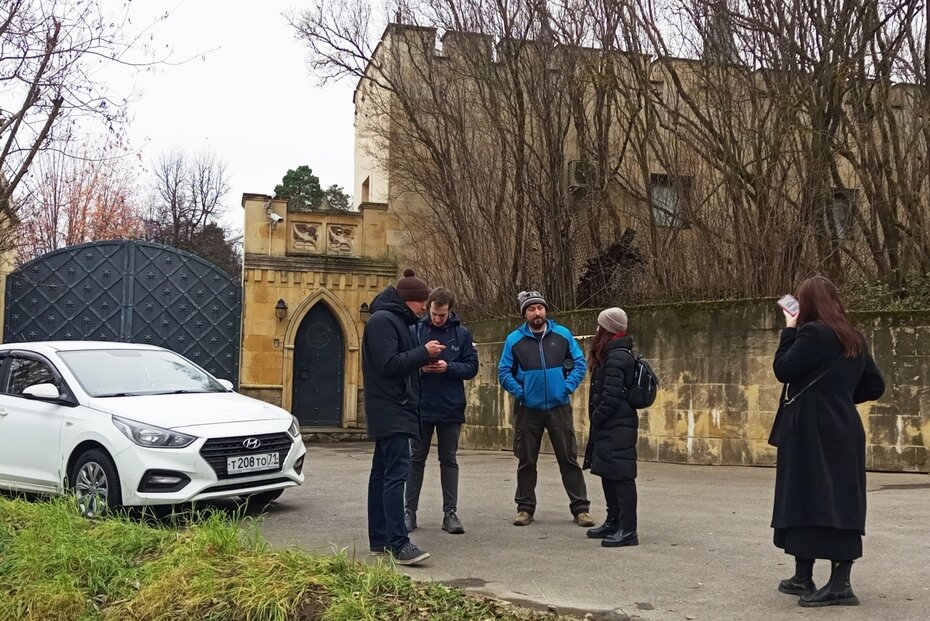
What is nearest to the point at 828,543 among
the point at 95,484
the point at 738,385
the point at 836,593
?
the point at 836,593

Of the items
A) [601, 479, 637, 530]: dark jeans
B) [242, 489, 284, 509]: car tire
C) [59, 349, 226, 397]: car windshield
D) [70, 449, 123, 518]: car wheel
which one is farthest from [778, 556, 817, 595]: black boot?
[59, 349, 226, 397]: car windshield

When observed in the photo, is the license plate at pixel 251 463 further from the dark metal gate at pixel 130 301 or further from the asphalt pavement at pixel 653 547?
the dark metal gate at pixel 130 301

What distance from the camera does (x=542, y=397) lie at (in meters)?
7.39

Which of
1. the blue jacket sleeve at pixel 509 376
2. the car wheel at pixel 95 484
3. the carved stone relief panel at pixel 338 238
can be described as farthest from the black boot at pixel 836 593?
the carved stone relief panel at pixel 338 238

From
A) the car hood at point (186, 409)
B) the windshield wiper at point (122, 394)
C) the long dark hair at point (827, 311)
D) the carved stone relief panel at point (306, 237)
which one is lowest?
the car hood at point (186, 409)

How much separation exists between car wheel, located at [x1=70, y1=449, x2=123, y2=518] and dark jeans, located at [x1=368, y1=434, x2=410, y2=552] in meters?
2.36

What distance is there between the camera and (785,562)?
19.5 feet

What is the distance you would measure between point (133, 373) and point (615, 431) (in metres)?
4.70

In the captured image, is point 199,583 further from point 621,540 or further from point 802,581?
point 802,581

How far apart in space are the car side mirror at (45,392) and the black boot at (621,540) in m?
4.84

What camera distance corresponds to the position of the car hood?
24.4 feet

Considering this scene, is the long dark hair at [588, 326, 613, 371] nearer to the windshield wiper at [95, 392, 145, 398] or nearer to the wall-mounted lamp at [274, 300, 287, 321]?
the windshield wiper at [95, 392, 145, 398]

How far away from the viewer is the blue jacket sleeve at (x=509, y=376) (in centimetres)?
741

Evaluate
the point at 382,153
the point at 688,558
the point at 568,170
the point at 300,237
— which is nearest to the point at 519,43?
the point at 568,170
